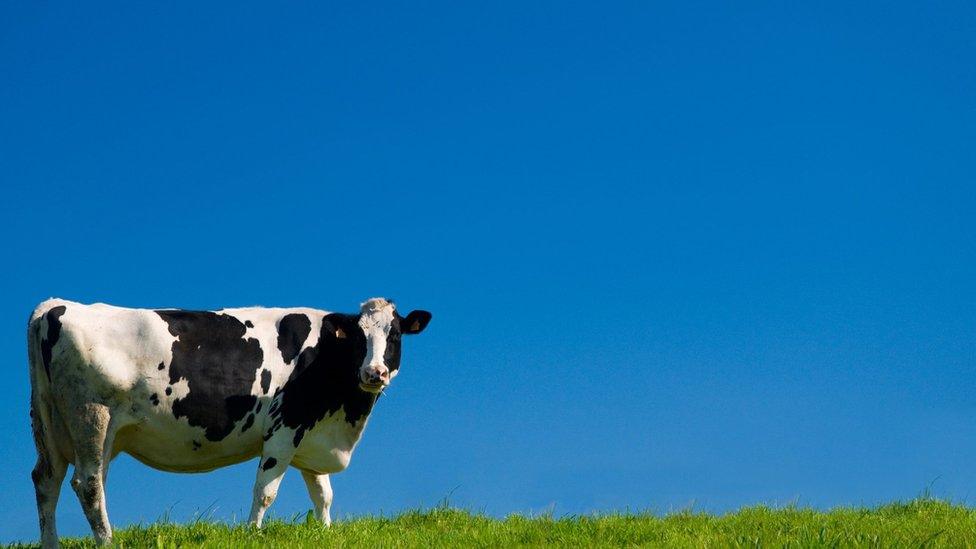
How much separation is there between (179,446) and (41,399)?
1.80m

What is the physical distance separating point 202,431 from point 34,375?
2232mm

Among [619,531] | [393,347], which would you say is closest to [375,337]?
[393,347]

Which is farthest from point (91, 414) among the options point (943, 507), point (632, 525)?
point (943, 507)

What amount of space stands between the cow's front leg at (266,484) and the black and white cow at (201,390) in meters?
0.01

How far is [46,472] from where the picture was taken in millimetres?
12469

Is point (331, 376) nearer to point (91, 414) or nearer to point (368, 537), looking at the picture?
point (91, 414)

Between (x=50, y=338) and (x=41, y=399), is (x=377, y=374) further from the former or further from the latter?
(x=41, y=399)

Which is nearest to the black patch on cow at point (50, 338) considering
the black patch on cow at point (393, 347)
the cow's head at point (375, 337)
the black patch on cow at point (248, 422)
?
the black patch on cow at point (248, 422)

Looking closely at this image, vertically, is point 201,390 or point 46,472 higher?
point 201,390

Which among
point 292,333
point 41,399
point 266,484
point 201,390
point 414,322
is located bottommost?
point 266,484

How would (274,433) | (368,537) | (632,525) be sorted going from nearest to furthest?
(368,537) < (632,525) < (274,433)

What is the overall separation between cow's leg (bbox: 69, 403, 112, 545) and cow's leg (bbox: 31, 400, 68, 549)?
482 mm

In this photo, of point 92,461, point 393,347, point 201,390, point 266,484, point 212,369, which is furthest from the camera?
point 393,347

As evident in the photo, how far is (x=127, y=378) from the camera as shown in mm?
12484
